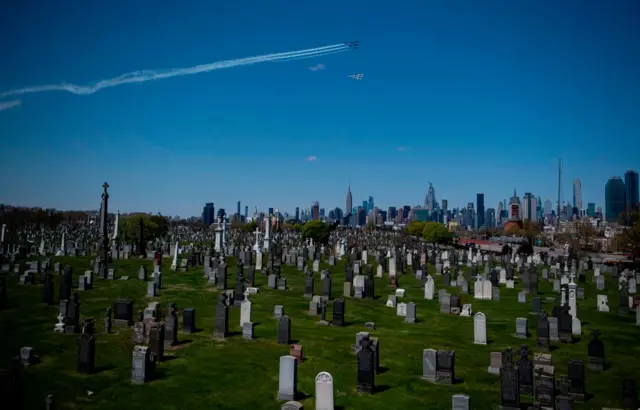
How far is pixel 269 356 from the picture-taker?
14.2 metres

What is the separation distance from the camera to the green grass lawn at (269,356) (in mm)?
10891

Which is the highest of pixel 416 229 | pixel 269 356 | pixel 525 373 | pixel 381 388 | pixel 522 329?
pixel 416 229

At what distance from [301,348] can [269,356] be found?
1212 millimetres

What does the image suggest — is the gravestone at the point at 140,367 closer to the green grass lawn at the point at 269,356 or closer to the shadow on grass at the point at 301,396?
the green grass lawn at the point at 269,356

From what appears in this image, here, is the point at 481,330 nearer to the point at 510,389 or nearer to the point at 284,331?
the point at 510,389

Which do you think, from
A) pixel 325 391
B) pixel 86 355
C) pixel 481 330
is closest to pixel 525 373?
pixel 481 330

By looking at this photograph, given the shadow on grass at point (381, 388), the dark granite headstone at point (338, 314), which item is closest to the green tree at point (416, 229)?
the dark granite headstone at point (338, 314)

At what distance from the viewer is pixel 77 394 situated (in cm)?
1063

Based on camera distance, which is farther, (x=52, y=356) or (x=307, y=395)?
(x=52, y=356)

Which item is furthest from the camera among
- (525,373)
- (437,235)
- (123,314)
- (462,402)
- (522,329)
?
(437,235)

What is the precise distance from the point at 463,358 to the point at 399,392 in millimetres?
3925

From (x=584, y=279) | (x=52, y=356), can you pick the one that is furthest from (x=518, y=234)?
(x=52, y=356)

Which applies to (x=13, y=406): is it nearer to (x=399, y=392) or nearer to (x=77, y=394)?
(x=77, y=394)

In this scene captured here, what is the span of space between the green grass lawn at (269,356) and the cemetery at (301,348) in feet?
0.18
